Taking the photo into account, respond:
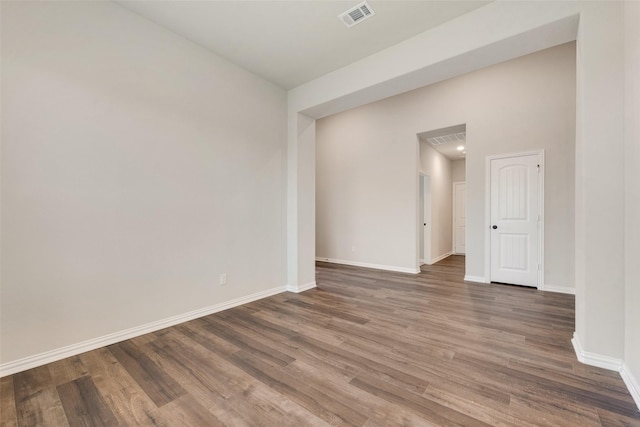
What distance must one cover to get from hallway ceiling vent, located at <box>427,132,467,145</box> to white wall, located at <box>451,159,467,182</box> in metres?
2.01

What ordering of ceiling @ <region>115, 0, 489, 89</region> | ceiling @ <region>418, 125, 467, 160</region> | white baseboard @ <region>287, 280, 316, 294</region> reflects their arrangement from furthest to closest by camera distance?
ceiling @ <region>418, 125, 467, 160</region>, white baseboard @ <region>287, 280, 316, 294</region>, ceiling @ <region>115, 0, 489, 89</region>

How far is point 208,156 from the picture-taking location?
3.12 m

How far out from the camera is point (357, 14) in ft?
8.38

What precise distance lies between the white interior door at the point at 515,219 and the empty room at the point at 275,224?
32 millimetres

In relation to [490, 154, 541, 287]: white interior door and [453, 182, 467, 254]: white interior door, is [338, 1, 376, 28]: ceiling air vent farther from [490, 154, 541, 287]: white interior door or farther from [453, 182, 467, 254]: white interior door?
[453, 182, 467, 254]: white interior door

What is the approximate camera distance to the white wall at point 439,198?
249 inches

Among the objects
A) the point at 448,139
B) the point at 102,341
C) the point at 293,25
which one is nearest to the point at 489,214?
the point at 448,139

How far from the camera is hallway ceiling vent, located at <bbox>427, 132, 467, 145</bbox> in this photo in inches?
219

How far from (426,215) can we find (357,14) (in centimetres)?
488

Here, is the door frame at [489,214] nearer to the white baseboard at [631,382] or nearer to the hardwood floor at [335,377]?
the hardwood floor at [335,377]

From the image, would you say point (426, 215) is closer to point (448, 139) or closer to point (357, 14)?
point (448, 139)

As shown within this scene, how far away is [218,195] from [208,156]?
0.46m

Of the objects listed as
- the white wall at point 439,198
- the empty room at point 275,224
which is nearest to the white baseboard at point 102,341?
the empty room at point 275,224

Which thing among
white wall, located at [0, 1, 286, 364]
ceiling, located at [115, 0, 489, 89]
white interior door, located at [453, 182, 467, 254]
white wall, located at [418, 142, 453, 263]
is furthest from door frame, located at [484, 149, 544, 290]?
white wall, located at [0, 1, 286, 364]
